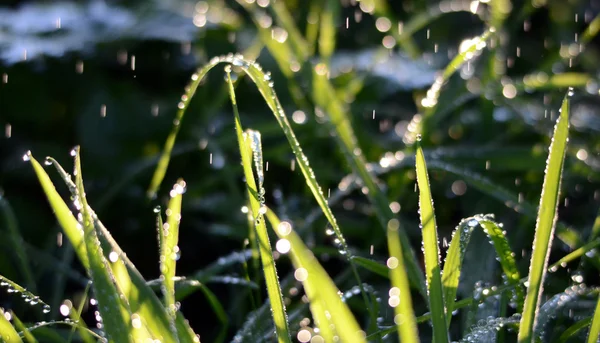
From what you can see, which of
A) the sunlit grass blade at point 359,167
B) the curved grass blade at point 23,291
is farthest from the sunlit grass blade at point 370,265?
the curved grass blade at point 23,291

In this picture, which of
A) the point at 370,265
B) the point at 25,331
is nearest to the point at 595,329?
the point at 370,265

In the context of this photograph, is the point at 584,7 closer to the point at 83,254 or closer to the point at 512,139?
the point at 512,139

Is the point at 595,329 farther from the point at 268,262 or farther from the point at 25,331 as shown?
the point at 25,331

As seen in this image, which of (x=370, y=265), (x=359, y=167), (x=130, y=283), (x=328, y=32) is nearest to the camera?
(x=130, y=283)

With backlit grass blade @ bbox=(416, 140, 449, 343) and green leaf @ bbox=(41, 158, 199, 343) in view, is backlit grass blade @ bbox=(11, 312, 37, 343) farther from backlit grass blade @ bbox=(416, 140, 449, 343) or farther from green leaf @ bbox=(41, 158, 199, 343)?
backlit grass blade @ bbox=(416, 140, 449, 343)

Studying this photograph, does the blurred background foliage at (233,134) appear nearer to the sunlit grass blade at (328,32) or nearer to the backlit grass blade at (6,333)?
the sunlit grass blade at (328,32)

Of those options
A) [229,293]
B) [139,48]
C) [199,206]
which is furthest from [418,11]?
[229,293]

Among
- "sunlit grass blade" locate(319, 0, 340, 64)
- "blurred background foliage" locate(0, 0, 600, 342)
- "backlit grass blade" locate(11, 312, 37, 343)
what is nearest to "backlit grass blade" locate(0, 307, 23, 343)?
"backlit grass blade" locate(11, 312, 37, 343)
